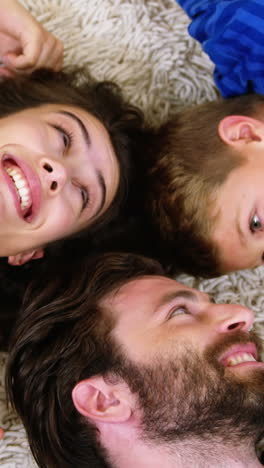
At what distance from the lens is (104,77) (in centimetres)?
147

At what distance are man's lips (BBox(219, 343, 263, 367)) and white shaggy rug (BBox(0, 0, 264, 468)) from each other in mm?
379

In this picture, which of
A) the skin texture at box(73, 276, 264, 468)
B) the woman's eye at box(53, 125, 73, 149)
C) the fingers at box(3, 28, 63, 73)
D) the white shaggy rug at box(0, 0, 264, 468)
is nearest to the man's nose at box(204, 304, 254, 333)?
the skin texture at box(73, 276, 264, 468)

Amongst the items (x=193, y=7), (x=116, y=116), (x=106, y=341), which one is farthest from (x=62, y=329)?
(x=193, y=7)

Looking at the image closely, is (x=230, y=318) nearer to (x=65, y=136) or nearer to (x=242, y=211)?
(x=242, y=211)

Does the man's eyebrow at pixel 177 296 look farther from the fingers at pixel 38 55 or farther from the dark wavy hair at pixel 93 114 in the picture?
the fingers at pixel 38 55

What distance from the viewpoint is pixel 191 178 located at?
1259 mm

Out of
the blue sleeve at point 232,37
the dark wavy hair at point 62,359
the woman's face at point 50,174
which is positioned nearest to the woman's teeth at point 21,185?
the woman's face at point 50,174

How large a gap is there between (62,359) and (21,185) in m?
0.37

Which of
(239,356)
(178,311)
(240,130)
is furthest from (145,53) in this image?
(239,356)

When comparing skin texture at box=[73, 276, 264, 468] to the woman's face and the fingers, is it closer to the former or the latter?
the woman's face

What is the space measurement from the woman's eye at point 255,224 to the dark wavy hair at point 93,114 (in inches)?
13.1

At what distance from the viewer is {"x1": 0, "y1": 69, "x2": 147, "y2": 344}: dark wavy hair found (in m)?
1.27

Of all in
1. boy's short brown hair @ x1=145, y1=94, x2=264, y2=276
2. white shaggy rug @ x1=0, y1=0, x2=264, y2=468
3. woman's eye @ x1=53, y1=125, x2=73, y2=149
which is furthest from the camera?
white shaggy rug @ x1=0, y1=0, x2=264, y2=468

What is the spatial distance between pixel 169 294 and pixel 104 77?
0.71 meters
